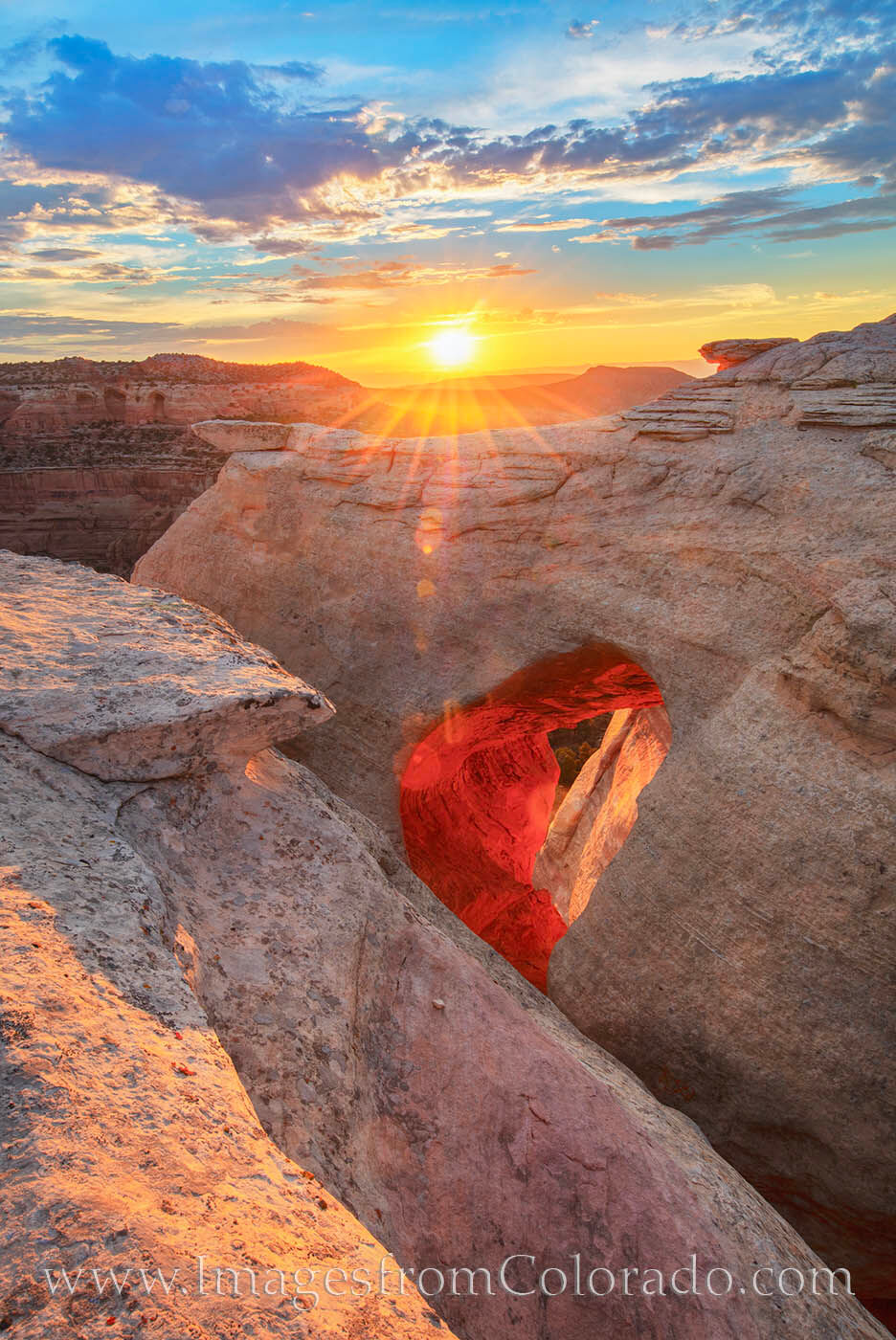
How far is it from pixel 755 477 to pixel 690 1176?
6.58 m

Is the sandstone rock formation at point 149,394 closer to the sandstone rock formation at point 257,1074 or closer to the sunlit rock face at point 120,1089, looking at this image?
the sandstone rock formation at point 257,1074

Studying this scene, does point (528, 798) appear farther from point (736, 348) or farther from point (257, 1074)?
point (257, 1074)

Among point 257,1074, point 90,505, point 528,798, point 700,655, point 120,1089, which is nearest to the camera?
point 120,1089

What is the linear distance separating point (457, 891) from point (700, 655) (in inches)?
242

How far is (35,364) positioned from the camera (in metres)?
52.0

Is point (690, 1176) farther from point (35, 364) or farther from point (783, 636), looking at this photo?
point (35, 364)

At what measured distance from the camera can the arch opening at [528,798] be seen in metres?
10.6

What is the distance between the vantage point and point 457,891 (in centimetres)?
1268

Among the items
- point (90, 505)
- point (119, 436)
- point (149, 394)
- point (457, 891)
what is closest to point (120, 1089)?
point (457, 891)

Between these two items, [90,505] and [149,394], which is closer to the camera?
[90,505]

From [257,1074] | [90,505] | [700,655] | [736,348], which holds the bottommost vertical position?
[90,505]

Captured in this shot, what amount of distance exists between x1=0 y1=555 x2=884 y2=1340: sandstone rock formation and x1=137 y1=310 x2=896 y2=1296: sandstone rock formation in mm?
1328

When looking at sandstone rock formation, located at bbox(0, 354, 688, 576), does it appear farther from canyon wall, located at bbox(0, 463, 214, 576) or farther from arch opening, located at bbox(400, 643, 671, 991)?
arch opening, located at bbox(400, 643, 671, 991)

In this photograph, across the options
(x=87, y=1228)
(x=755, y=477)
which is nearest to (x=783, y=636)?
(x=755, y=477)
